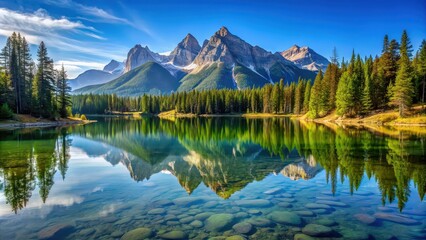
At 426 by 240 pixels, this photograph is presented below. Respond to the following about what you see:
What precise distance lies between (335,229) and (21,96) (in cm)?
8471

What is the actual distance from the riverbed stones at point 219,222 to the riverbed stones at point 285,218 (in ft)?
6.47

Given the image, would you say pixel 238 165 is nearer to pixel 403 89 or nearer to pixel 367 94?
pixel 403 89

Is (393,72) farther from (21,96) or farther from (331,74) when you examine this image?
(21,96)

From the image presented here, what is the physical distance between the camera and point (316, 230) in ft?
39.7

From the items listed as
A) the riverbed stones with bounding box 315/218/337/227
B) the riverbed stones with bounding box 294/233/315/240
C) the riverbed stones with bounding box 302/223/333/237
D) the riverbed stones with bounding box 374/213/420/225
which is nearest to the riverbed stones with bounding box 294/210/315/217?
the riverbed stones with bounding box 315/218/337/227

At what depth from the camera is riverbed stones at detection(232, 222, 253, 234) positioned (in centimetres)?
1212

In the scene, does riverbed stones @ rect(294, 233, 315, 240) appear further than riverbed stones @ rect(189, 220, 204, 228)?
No

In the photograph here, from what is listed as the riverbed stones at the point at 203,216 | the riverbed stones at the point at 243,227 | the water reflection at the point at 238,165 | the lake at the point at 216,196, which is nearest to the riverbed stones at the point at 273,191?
the lake at the point at 216,196

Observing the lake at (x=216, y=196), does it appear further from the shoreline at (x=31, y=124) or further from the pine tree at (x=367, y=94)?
the pine tree at (x=367, y=94)

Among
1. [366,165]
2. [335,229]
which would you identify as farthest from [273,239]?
[366,165]

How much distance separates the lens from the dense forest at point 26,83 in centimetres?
7388

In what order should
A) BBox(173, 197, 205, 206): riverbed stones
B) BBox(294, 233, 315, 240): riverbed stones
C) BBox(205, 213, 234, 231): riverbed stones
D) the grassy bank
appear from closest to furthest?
BBox(294, 233, 315, 240): riverbed stones
BBox(205, 213, 234, 231): riverbed stones
BBox(173, 197, 205, 206): riverbed stones
the grassy bank

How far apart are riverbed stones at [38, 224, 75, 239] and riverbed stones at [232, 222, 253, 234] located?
6.78 m

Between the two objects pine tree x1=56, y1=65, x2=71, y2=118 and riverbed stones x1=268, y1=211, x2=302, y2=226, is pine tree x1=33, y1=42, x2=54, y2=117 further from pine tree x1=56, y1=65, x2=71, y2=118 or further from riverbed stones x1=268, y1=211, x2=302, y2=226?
riverbed stones x1=268, y1=211, x2=302, y2=226
